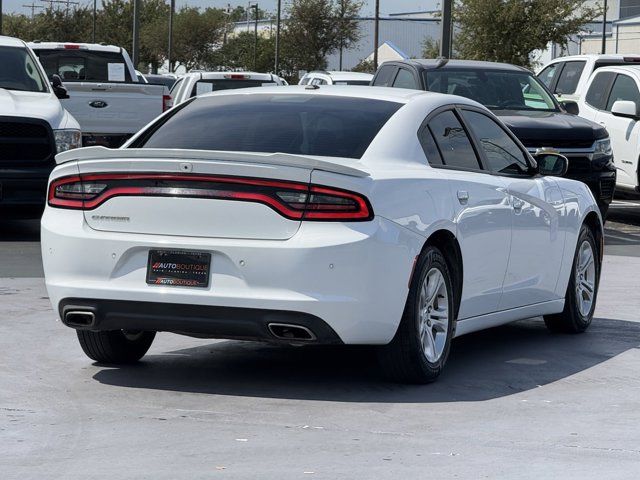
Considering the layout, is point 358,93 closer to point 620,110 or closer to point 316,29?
point 620,110

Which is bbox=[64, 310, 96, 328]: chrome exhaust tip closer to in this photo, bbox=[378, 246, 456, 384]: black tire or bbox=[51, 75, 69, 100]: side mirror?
bbox=[378, 246, 456, 384]: black tire

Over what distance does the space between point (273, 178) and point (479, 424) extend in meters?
1.49

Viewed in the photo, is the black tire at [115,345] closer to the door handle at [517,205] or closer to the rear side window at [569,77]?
the door handle at [517,205]

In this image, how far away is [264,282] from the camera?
23.9 ft

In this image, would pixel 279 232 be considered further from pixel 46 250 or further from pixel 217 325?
pixel 46 250

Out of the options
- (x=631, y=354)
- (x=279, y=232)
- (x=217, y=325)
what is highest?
(x=279, y=232)

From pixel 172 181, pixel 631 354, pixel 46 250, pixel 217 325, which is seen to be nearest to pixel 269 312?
pixel 217 325

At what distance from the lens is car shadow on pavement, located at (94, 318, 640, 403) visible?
7.77 meters

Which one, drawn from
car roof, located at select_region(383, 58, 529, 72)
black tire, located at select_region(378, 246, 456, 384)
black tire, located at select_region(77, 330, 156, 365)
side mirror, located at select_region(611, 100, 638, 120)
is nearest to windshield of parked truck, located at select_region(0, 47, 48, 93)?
car roof, located at select_region(383, 58, 529, 72)

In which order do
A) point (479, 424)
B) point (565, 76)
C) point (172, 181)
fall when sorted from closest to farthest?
point (479, 424)
point (172, 181)
point (565, 76)

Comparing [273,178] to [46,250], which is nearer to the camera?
[273,178]

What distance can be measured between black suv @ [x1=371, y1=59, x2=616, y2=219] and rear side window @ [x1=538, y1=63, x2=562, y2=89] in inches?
223

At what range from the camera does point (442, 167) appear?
834 cm

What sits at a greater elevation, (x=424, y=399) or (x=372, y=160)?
(x=372, y=160)
